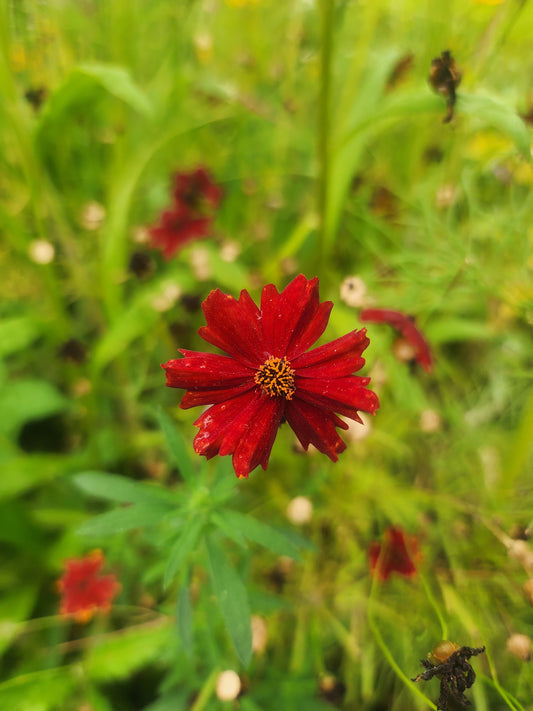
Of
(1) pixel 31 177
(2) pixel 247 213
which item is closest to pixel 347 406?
(1) pixel 31 177

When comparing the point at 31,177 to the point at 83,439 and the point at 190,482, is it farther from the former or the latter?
the point at 190,482

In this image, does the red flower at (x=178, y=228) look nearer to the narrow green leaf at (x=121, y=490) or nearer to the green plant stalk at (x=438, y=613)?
the narrow green leaf at (x=121, y=490)

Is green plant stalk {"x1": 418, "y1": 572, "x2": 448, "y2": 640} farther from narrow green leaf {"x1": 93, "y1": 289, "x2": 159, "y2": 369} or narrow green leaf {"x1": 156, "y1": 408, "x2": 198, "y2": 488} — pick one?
narrow green leaf {"x1": 93, "y1": 289, "x2": 159, "y2": 369}

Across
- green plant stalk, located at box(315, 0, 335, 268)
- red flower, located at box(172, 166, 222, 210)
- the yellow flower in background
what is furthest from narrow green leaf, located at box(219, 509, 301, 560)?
the yellow flower in background

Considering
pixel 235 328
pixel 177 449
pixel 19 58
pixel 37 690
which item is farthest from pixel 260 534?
pixel 19 58

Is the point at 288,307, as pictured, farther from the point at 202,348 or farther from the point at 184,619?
the point at 202,348

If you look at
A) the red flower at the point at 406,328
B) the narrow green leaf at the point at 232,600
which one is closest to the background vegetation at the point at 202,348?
the narrow green leaf at the point at 232,600
